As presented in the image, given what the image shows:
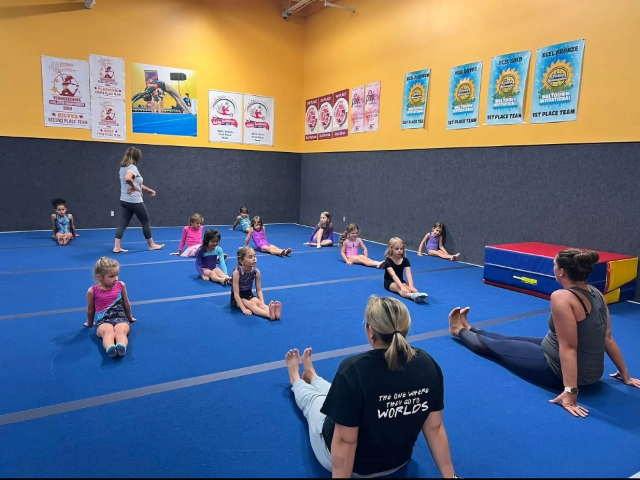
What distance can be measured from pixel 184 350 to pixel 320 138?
9.07 m

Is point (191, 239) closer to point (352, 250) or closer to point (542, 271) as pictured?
point (352, 250)

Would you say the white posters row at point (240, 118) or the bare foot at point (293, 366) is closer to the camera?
the bare foot at point (293, 366)

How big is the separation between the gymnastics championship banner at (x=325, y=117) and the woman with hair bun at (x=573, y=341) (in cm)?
901

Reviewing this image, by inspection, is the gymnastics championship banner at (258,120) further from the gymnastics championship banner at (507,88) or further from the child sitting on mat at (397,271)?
the child sitting on mat at (397,271)

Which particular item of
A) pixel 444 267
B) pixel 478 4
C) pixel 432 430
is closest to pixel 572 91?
pixel 478 4

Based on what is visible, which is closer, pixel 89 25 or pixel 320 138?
pixel 89 25

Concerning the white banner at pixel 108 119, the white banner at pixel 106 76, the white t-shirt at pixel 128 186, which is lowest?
the white t-shirt at pixel 128 186

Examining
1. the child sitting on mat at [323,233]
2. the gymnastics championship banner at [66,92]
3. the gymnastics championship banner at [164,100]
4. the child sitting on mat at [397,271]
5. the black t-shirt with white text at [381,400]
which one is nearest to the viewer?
the black t-shirt with white text at [381,400]

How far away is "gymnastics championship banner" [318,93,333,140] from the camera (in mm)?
11250

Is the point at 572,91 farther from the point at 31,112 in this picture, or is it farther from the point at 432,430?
the point at 31,112

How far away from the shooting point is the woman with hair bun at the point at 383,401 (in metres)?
1.71

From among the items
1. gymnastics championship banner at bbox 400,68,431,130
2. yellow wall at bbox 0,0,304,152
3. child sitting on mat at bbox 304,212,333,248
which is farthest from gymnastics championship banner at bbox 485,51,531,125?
yellow wall at bbox 0,0,304,152

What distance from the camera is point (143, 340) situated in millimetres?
3674

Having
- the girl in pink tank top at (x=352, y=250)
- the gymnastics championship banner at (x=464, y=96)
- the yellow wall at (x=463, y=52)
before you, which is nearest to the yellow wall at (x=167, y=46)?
the yellow wall at (x=463, y=52)
